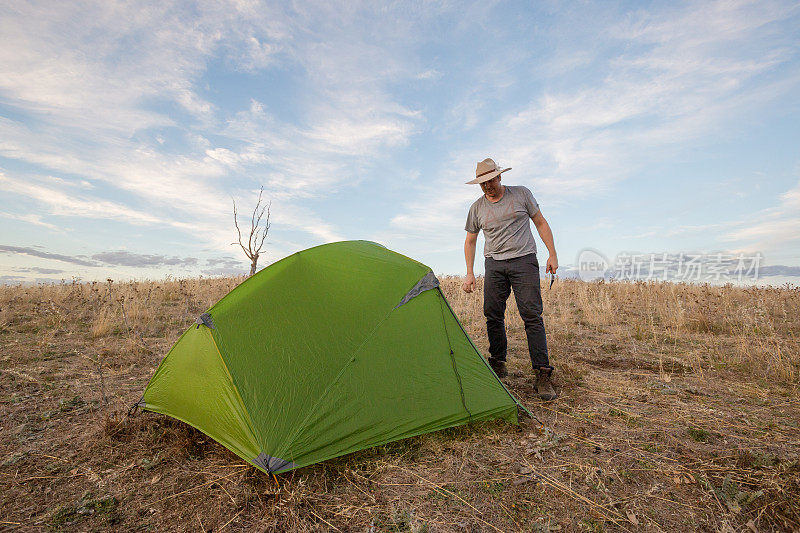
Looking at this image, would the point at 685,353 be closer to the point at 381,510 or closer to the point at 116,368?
the point at 381,510

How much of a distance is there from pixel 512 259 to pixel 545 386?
4.84 ft

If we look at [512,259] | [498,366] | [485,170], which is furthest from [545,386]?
[485,170]

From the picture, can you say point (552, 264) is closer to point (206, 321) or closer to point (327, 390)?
point (327, 390)

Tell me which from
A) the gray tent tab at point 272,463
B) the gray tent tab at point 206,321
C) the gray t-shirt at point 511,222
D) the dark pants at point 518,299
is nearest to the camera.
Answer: the gray tent tab at point 272,463

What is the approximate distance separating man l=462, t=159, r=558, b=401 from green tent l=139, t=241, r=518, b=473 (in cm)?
103

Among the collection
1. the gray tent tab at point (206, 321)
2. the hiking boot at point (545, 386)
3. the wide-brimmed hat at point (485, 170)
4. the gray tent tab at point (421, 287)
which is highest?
the wide-brimmed hat at point (485, 170)

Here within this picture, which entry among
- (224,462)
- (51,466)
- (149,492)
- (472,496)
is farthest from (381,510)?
(51,466)

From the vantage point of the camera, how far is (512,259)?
4.80 metres

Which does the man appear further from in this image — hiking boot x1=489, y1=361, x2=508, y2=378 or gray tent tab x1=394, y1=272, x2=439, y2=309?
gray tent tab x1=394, y1=272, x2=439, y2=309

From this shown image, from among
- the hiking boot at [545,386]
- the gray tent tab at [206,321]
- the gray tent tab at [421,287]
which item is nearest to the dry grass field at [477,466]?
the hiking boot at [545,386]

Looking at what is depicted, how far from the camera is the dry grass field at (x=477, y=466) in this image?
2594 millimetres

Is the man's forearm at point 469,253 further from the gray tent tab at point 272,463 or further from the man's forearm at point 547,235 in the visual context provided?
the gray tent tab at point 272,463

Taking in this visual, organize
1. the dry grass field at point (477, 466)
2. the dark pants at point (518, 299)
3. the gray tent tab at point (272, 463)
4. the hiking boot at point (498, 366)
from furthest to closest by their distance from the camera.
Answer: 1. the hiking boot at point (498, 366)
2. the dark pants at point (518, 299)
3. the gray tent tab at point (272, 463)
4. the dry grass field at point (477, 466)

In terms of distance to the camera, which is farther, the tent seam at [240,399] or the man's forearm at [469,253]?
the man's forearm at [469,253]
